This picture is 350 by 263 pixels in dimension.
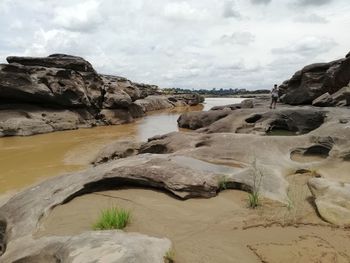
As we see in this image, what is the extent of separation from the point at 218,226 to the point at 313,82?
23061mm

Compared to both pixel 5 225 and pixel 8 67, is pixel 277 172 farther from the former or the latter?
pixel 8 67

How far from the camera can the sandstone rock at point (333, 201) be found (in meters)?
4.66

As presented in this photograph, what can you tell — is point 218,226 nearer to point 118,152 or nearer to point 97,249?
point 97,249

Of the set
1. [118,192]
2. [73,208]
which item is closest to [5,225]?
[73,208]

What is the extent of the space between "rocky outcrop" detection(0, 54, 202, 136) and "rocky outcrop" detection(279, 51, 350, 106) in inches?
425

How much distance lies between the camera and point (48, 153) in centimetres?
1486

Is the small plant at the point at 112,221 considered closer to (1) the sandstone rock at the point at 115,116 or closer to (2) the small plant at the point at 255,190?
(2) the small plant at the point at 255,190

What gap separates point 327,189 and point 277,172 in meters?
1.43

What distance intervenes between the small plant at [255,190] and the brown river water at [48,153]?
233 inches

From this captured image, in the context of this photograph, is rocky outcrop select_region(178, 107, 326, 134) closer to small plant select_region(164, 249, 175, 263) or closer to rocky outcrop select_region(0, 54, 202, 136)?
rocky outcrop select_region(0, 54, 202, 136)

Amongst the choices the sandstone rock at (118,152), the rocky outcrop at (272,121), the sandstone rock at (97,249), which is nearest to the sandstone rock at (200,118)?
the rocky outcrop at (272,121)

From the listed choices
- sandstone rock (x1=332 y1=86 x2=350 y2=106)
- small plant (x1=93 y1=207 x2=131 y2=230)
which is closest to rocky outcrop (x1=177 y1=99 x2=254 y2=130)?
sandstone rock (x1=332 y1=86 x2=350 y2=106)

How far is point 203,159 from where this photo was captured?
7.44 meters

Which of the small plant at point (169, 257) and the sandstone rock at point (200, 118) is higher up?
the small plant at point (169, 257)
